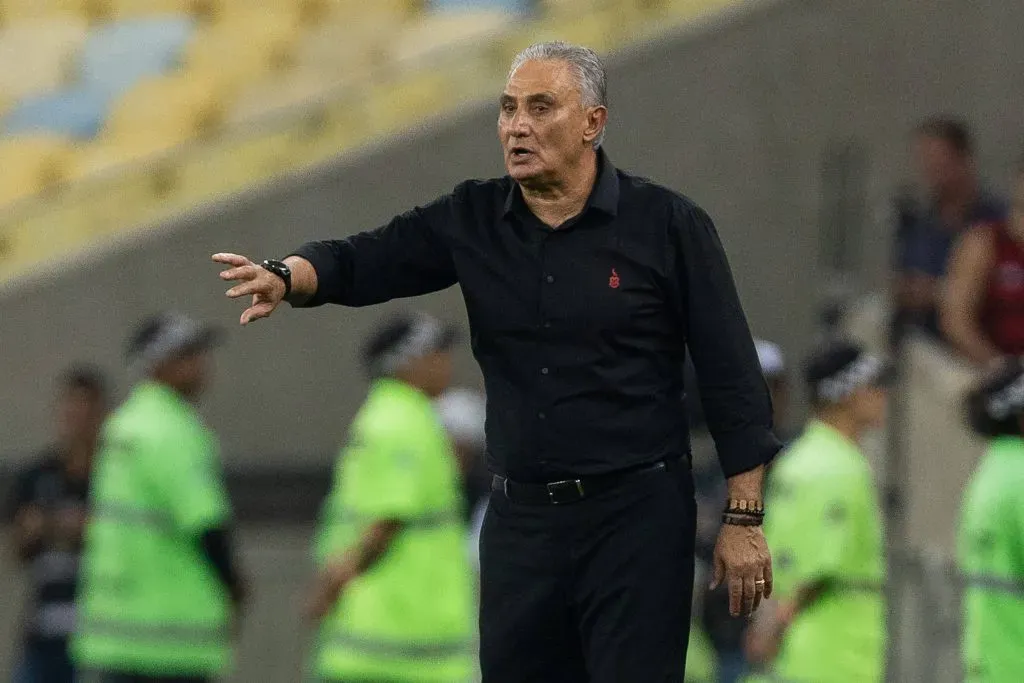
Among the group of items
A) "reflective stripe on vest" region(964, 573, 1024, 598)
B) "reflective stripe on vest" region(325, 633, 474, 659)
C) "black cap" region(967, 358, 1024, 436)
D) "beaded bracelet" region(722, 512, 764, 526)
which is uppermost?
"black cap" region(967, 358, 1024, 436)

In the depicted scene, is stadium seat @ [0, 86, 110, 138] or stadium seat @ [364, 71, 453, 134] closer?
stadium seat @ [364, 71, 453, 134]

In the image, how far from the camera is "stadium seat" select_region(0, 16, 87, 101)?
45.6 ft

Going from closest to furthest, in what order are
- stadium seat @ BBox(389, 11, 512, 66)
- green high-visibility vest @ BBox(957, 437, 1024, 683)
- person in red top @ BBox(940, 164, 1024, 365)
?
green high-visibility vest @ BBox(957, 437, 1024, 683) < person in red top @ BBox(940, 164, 1024, 365) < stadium seat @ BBox(389, 11, 512, 66)

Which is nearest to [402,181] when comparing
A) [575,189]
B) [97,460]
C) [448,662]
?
[97,460]

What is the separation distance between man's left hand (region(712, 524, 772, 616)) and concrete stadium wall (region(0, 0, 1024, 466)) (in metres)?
5.93

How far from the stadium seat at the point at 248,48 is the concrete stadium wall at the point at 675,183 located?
1.75 meters

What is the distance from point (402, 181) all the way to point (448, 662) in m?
3.32

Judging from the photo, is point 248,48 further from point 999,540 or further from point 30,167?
point 999,540

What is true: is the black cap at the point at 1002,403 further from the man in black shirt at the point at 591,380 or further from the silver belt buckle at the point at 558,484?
the silver belt buckle at the point at 558,484

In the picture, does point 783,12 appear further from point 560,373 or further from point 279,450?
point 560,373

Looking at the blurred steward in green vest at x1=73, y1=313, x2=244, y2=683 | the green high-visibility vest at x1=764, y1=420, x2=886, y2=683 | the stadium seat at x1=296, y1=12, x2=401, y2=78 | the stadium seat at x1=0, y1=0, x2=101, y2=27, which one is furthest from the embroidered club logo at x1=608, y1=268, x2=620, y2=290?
the stadium seat at x1=0, y1=0, x2=101, y2=27

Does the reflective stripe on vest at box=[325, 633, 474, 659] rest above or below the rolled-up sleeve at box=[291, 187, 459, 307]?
below

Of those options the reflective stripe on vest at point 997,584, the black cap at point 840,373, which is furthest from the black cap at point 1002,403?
the black cap at point 840,373

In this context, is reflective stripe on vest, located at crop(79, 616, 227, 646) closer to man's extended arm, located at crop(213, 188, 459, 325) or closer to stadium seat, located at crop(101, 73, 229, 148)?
man's extended arm, located at crop(213, 188, 459, 325)
